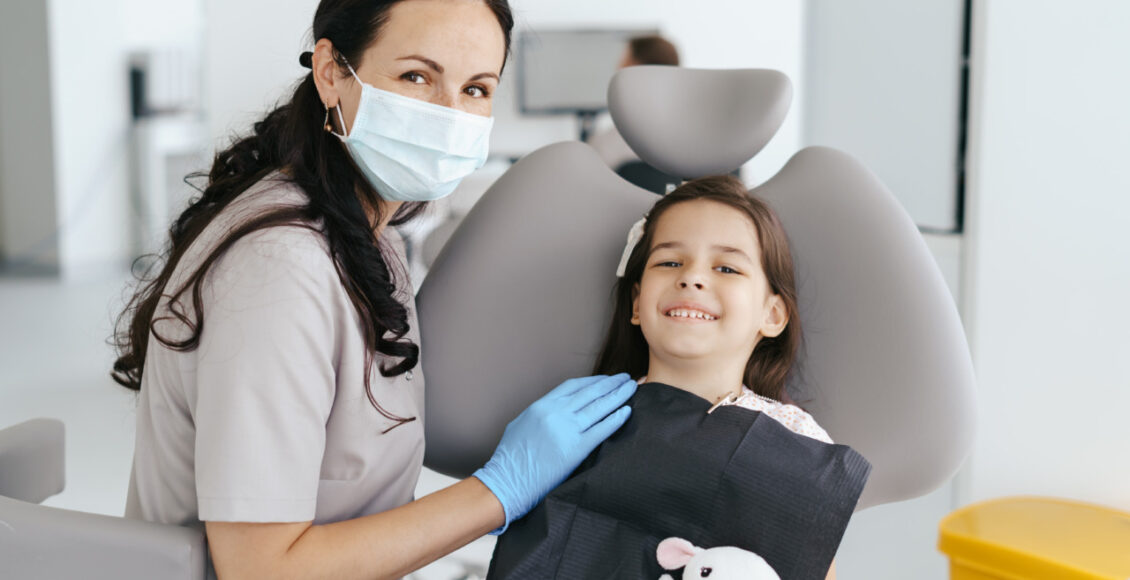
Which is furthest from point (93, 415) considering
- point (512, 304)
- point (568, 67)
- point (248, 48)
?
point (512, 304)

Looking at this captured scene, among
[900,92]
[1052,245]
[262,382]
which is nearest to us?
[262,382]

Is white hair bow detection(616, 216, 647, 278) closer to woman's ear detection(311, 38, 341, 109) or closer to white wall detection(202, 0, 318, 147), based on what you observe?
woman's ear detection(311, 38, 341, 109)

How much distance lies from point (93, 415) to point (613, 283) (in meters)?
2.77

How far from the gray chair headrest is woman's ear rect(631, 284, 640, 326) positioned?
19 centimetres

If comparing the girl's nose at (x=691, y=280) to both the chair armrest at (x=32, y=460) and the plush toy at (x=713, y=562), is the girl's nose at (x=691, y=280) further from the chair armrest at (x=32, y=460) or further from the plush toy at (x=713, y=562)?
the chair armrest at (x=32, y=460)

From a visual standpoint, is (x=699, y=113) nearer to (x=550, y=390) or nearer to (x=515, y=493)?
(x=550, y=390)

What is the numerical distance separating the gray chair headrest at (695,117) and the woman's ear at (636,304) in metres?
0.19

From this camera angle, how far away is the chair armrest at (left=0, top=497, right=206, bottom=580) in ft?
3.18

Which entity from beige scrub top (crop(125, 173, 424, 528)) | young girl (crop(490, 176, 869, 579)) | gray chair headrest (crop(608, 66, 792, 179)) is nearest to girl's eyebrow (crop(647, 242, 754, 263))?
young girl (crop(490, 176, 869, 579))

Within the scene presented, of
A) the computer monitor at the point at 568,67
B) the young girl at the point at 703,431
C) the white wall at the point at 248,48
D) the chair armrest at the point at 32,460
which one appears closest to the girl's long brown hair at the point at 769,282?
the young girl at the point at 703,431

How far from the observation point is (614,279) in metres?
1.29

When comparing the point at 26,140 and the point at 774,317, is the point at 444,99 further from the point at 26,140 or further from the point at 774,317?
the point at 26,140

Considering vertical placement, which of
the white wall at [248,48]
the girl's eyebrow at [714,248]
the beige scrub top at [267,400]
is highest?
the white wall at [248,48]

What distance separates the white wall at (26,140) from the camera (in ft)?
18.7
